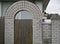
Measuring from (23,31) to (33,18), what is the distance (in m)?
1.01

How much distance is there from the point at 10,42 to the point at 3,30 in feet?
2.85

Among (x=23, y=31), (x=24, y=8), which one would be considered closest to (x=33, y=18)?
(x=24, y=8)

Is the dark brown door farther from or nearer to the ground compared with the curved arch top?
nearer to the ground

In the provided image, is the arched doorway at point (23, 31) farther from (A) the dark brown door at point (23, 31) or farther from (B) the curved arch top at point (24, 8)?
(B) the curved arch top at point (24, 8)

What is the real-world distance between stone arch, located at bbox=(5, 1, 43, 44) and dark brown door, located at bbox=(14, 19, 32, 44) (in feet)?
0.83

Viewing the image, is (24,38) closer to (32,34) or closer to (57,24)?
(32,34)

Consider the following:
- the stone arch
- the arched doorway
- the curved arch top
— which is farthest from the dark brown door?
the curved arch top

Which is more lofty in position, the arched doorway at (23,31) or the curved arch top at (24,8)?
the curved arch top at (24,8)

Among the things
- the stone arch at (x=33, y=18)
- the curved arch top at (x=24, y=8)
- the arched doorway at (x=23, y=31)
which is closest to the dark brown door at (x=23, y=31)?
the arched doorway at (x=23, y=31)

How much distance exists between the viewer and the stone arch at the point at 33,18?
9.73 m

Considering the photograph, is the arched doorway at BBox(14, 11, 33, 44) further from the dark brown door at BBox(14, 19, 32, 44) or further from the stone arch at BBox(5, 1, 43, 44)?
the stone arch at BBox(5, 1, 43, 44)

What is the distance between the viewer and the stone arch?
973 centimetres

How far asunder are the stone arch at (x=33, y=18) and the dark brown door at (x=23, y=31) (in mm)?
253

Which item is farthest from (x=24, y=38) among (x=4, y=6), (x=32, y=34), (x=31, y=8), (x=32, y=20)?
(x=4, y=6)
